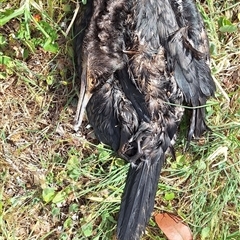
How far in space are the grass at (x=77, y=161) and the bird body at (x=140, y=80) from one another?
0.23 meters

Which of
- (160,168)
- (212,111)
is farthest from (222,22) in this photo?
(160,168)

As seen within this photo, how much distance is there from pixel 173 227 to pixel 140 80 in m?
0.83

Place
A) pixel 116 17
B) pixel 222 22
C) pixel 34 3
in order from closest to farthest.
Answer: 1. pixel 116 17
2. pixel 34 3
3. pixel 222 22

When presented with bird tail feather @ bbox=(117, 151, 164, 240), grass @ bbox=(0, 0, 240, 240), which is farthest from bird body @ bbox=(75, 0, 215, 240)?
grass @ bbox=(0, 0, 240, 240)

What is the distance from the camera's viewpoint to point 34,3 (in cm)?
270

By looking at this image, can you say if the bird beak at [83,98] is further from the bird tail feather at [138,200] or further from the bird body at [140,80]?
the bird tail feather at [138,200]

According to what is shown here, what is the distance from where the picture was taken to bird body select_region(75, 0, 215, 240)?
2498mm

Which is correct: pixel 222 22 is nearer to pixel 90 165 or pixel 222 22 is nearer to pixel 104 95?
pixel 104 95

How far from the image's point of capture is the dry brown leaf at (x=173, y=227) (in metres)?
2.88

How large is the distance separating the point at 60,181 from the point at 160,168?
21.8 inches

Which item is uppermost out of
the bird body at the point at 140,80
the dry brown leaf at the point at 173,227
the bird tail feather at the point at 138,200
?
the bird body at the point at 140,80

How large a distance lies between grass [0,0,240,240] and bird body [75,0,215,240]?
0.23 m

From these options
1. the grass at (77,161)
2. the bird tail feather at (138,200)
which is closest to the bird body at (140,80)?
the bird tail feather at (138,200)

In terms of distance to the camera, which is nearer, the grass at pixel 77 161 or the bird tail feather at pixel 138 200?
the bird tail feather at pixel 138 200
